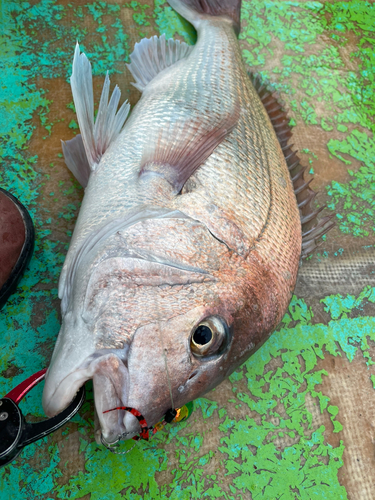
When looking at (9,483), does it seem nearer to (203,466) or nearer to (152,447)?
(152,447)

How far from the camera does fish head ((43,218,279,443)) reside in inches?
41.8

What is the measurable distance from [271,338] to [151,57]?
1.87 meters

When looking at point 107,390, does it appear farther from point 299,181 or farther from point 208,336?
point 299,181

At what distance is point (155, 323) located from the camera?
3.66 feet

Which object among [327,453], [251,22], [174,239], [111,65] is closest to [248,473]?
[327,453]

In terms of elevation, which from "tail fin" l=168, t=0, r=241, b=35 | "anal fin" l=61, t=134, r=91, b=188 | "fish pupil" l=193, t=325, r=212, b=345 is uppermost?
"tail fin" l=168, t=0, r=241, b=35

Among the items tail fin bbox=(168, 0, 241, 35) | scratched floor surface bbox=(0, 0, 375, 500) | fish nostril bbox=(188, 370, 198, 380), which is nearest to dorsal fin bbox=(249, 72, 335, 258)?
scratched floor surface bbox=(0, 0, 375, 500)

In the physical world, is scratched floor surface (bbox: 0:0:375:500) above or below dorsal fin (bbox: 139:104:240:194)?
below

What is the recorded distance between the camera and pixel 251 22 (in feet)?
9.56

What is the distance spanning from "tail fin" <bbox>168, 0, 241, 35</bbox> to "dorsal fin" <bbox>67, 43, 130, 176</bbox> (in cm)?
125

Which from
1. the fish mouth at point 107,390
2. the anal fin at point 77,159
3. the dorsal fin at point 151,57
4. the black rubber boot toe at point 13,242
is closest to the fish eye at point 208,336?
the fish mouth at point 107,390

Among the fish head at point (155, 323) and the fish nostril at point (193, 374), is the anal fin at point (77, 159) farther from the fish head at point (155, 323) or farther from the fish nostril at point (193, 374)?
the fish nostril at point (193, 374)

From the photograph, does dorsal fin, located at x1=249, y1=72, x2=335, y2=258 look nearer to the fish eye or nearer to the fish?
the fish

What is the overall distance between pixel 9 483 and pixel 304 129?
8.65ft
